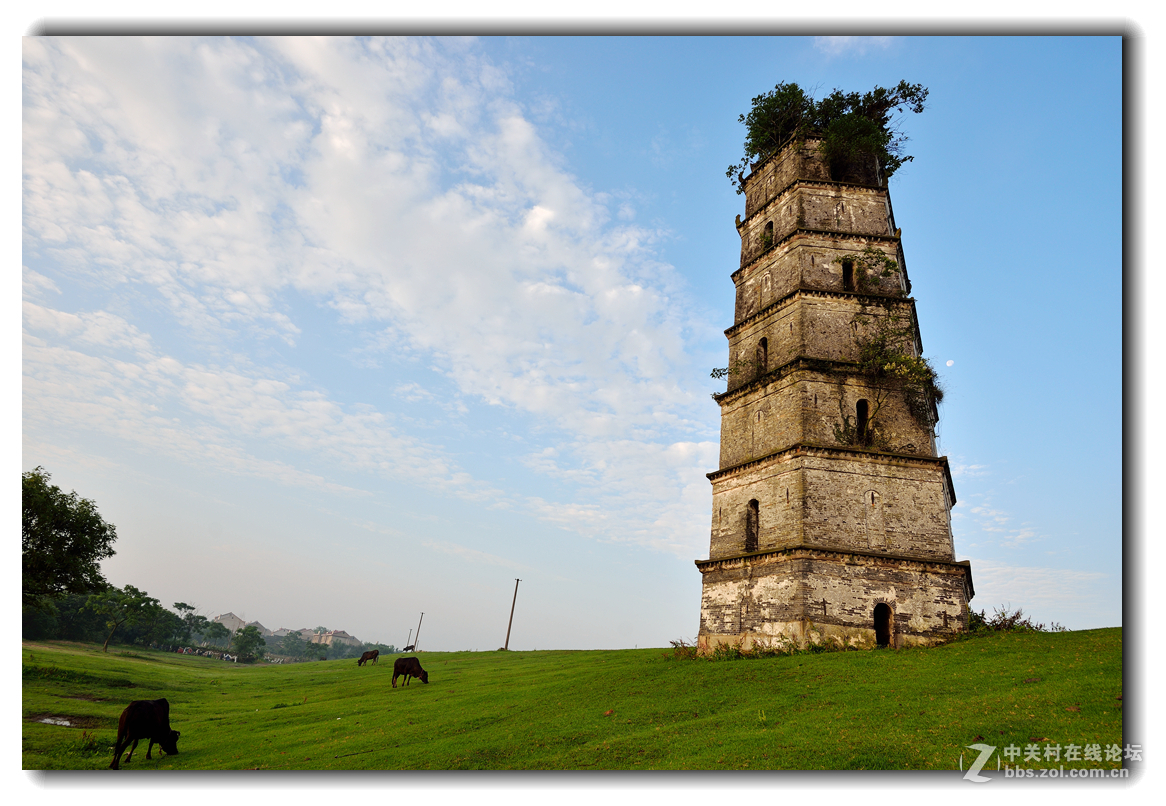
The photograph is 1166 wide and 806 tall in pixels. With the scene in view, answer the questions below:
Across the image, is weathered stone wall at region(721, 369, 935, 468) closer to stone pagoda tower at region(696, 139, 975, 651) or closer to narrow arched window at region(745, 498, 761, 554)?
→ stone pagoda tower at region(696, 139, 975, 651)

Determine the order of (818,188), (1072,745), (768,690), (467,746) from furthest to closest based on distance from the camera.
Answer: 1. (818,188)
2. (768,690)
3. (467,746)
4. (1072,745)

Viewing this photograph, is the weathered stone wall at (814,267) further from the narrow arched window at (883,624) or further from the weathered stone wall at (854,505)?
the narrow arched window at (883,624)

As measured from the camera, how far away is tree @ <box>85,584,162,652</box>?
6006 centimetres

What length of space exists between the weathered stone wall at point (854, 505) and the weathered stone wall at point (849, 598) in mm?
488

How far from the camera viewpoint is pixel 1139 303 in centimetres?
874

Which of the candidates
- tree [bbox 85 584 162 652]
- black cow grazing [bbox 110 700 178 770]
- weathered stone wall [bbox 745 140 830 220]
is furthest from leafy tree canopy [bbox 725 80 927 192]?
tree [bbox 85 584 162 652]

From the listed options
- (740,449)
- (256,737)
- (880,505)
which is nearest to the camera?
(256,737)

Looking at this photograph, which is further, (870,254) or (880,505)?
(870,254)

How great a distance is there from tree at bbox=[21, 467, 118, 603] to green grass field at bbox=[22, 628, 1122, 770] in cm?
721

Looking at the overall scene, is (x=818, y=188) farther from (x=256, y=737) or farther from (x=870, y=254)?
(x=256, y=737)

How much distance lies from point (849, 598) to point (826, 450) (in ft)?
16.1

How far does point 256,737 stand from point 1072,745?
1720cm

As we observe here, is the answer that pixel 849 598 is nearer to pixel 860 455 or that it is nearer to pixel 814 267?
Result: pixel 860 455
